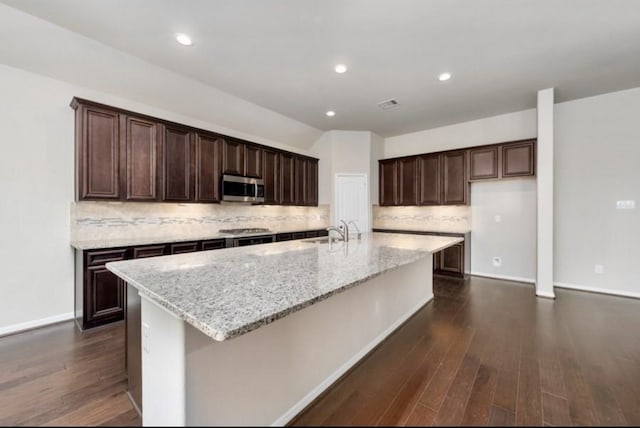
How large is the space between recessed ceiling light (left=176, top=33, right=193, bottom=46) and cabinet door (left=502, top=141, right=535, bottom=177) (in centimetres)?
470

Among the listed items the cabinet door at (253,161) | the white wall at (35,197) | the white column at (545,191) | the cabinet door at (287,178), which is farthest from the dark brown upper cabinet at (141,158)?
the white column at (545,191)

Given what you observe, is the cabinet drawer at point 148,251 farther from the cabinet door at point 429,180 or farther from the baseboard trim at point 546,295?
the baseboard trim at point 546,295

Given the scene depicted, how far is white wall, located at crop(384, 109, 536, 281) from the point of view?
441cm

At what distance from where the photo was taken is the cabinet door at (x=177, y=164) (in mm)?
3418

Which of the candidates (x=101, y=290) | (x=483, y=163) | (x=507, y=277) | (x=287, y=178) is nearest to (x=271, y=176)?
(x=287, y=178)

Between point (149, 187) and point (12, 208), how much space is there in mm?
1177

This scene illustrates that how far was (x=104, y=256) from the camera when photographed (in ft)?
8.93

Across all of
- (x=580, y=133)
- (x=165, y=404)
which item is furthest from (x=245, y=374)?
(x=580, y=133)

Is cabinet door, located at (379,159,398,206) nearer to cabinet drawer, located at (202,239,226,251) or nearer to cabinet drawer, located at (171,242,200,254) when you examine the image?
cabinet drawer, located at (202,239,226,251)

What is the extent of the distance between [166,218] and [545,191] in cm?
531

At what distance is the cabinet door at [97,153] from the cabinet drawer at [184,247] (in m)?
0.83

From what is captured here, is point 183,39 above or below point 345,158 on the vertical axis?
above

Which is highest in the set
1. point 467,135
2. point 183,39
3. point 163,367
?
point 183,39

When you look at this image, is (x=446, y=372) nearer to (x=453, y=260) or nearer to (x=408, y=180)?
(x=453, y=260)
